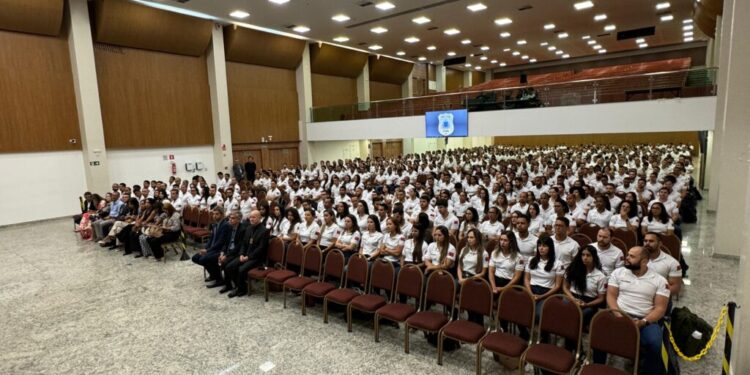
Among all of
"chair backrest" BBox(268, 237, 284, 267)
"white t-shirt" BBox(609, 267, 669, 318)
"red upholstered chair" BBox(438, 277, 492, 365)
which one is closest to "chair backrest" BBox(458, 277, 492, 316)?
"red upholstered chair" BBox(438, 277, 492, 365)

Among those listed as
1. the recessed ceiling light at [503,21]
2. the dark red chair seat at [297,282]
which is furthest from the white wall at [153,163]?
the recessed ceiling light at [503,21]

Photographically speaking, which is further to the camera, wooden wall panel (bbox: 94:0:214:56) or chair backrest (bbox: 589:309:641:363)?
wooden wall panel (bbox: 94:0:214:56)

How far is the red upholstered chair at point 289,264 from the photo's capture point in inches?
223

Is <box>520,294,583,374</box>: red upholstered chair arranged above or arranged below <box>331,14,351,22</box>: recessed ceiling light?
below

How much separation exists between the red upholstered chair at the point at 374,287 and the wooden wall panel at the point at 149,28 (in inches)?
539

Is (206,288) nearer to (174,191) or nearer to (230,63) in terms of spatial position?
(174,191)

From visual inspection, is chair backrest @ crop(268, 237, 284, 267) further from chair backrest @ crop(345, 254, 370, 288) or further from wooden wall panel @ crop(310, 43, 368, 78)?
wooden wall panel @ crop(310, 43, 368, 78)

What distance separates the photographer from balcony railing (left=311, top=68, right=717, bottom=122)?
11141 millimetres

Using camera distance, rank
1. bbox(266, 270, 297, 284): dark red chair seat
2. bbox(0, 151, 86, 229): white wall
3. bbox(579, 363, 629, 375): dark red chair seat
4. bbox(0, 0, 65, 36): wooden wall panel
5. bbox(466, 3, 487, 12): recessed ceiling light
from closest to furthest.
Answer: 1. bbox(579, 363, 629, 375): dark red chair seat
2. bbox(266, 270, 297, 284): dark red chair seat
3. bbox(0, 0, 65, 36): wooden wall panel
4. bbox(0, 151, 86, 229): white wall
5. bbox(466, 3, 487, 12): recessed ceiling light

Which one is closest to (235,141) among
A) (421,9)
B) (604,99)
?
(421,9)

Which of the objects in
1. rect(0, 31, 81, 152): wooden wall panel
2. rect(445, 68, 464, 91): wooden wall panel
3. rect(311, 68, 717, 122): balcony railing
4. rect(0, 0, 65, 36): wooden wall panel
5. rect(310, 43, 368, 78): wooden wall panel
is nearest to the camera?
rect(311, 68, 717, 122): balcony railing

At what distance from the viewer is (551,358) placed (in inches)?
131

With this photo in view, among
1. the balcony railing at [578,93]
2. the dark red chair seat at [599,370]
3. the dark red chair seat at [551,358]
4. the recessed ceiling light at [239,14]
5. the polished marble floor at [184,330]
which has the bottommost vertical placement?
the polished marble floor at [184,330]

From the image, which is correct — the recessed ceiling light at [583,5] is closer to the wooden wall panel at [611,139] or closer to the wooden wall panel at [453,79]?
the wooden wall panel at [611,139]
